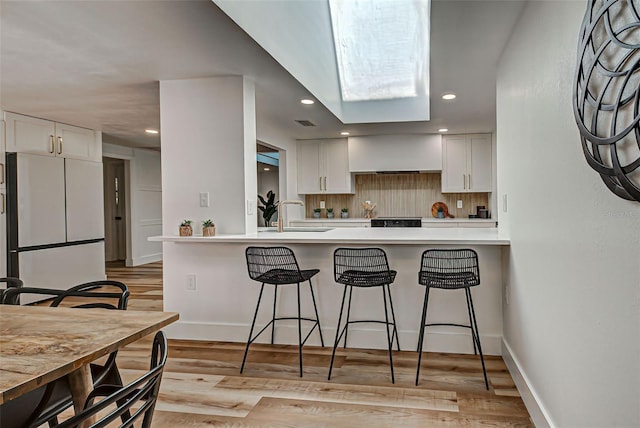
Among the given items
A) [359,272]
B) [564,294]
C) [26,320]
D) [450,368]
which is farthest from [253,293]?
[564,294]

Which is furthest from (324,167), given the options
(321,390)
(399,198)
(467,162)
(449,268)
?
(321,390)

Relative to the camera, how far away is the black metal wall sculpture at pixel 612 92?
1062 mm

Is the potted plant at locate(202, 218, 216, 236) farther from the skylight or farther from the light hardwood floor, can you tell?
the skylight

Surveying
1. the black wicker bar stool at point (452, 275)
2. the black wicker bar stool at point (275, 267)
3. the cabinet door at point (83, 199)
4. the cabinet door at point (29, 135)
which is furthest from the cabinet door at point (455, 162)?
the cabinet door at point (29, 135)

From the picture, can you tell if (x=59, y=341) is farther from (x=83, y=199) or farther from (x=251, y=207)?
(x=83, y=199)

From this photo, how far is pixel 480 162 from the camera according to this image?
6.60 m

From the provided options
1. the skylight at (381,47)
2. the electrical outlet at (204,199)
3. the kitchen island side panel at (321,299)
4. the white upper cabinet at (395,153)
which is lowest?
the kitchen island side panel at (321,299)

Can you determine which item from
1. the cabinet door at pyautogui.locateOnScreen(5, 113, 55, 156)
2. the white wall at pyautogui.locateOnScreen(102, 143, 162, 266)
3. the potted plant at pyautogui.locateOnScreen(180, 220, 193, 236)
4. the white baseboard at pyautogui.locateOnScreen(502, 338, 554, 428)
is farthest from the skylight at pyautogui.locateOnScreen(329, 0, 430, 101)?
the white wall at pyautogui.locateOnScreen(102, 143, 162, 266)

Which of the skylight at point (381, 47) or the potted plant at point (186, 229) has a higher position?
the skylight at point (381, 47)

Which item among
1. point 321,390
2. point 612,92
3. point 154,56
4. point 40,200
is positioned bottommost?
point 321,390

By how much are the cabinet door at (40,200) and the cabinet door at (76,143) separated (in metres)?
0.33

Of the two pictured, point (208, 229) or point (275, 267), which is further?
point (208, 229)

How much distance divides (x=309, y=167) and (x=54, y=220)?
358cm

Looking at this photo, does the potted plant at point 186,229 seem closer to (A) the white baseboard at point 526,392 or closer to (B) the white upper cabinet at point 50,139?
(A) the white baseboard at point 526,392
